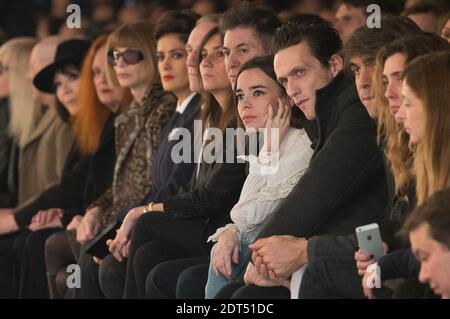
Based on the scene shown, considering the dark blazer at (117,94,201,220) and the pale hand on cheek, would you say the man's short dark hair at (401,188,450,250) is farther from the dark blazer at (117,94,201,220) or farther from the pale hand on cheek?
the dark blazer at (117,94,201,220)

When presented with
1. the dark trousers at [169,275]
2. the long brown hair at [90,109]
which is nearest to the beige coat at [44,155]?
the long brown hair at [90,109]

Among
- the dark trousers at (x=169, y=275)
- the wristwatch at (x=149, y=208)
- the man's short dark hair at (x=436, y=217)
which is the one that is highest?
the man's short dark hair at (x=436, y=217)

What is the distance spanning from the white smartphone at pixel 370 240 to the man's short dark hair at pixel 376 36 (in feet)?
2.21

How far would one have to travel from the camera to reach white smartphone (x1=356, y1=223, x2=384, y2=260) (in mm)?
3807

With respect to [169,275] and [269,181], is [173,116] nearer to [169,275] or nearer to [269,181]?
[169,275]

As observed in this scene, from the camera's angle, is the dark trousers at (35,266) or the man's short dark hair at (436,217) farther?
the dark trousers at (35,266)

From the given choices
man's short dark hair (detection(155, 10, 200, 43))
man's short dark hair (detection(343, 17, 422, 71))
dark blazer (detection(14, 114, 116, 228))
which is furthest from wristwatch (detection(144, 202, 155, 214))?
man's short dark hair (detection(343, 17, 422, 71))

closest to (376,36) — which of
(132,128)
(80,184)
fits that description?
(132,128)

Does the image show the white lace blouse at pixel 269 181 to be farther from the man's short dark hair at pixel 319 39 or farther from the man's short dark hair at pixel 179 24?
the man's short dark hair at pixel 179 24

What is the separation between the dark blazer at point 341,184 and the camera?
13.6ft

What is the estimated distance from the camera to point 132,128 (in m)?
5.88

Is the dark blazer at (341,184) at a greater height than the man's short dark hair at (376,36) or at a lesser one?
lesser
